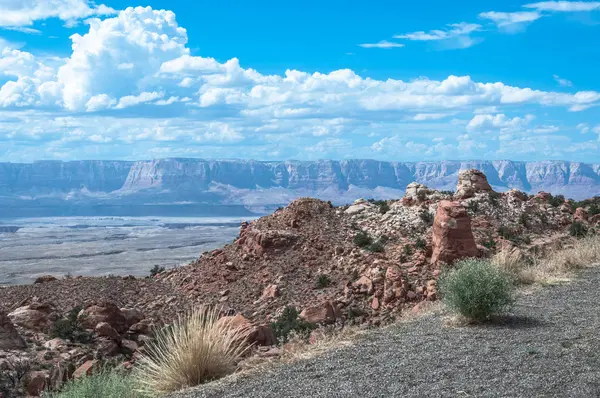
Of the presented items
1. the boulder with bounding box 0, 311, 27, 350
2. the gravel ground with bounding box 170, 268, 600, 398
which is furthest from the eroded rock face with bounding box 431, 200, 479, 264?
the boulder with bounding box 0, 311, 27, 350

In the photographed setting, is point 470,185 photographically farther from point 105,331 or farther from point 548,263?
point 105,331

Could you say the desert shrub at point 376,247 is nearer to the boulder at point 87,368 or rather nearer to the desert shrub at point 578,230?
the desert shrub at point 578,230

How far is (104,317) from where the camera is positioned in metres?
18.2

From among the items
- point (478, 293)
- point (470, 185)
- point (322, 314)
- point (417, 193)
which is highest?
point (470, 185)

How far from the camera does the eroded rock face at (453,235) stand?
18.8 meters

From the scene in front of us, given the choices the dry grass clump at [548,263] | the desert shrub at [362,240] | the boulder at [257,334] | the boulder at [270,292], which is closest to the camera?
the boulder at [257,334]

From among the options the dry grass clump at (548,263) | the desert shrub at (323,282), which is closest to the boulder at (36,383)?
the dry grass clump at (548,263)

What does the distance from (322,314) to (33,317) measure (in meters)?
7.75

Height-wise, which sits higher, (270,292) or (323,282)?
(323,282)

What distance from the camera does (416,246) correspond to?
70.9 ft

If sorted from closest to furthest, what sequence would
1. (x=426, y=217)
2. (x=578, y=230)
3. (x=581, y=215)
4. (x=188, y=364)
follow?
1. (x=188, y=364)
2. (x=578, y=230)
3. (x=426, y=217)
4. (x=581, y=215)

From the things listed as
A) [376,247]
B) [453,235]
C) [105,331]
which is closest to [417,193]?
[376,247]

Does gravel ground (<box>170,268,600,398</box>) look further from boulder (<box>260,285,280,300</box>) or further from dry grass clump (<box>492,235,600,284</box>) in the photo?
boulder (<box>260,285,280,300</box>)

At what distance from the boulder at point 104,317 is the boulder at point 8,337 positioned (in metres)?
2.10
